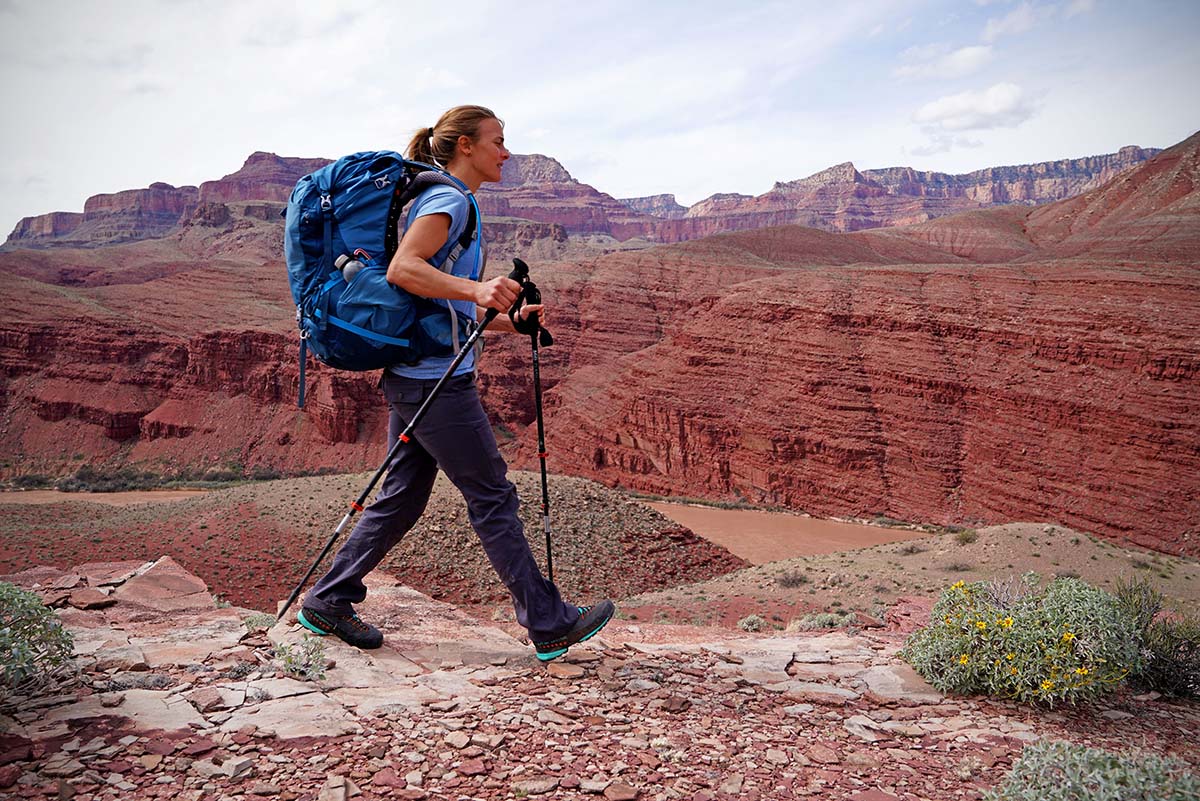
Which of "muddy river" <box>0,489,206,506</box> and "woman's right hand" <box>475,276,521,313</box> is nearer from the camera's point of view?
Answer: "woman's right hand" <box>475,276,521,313</box>

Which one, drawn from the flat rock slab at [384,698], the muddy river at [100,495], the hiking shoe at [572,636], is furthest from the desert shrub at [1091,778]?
the muddy river at [100,495]

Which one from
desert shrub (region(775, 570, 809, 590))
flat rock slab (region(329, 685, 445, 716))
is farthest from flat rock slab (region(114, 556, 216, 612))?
desert shrub (region(775, 570, 809, 590))

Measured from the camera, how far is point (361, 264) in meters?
3.54

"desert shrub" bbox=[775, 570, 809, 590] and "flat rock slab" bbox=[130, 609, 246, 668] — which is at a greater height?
"flat rock slab" bbox=[130, 609, 246, 668]

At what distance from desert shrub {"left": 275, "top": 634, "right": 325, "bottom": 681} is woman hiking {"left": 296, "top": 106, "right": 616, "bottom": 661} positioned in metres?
0.29

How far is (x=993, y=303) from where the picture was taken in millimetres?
33719

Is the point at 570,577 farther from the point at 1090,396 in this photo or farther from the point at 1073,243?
the point at 1073,243

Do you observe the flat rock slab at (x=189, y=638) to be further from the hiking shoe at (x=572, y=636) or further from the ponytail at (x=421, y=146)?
the ponytail at (x=421, y=146)

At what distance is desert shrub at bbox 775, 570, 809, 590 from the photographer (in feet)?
46.6

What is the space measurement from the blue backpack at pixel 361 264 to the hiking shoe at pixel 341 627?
1536mm

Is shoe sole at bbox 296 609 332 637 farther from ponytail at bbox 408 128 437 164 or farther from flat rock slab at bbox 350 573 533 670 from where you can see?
ponytail at bbox 408 128 437 164

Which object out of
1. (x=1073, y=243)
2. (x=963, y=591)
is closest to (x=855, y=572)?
(x=963, y=591)

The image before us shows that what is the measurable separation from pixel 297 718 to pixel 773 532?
87.2 ft

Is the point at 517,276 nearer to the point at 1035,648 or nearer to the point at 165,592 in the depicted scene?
the point at 1035,648
